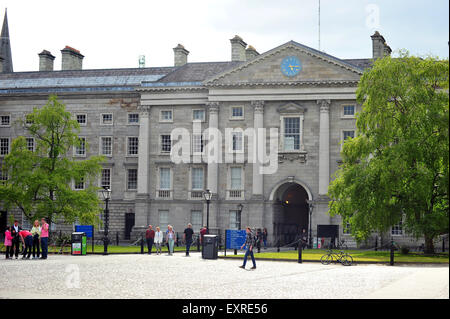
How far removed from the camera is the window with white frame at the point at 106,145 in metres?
63.6

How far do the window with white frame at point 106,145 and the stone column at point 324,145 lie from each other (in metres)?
19.0

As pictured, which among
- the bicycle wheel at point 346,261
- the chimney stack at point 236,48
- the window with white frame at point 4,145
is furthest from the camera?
the window with white frame at point 4,145

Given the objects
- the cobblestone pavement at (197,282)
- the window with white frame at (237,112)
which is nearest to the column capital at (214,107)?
the window with white frame at (237,112)

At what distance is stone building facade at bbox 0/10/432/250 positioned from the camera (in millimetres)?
57469

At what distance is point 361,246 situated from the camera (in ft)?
178

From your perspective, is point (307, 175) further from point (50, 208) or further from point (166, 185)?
point (50, 208)

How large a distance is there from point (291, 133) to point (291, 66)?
547cm

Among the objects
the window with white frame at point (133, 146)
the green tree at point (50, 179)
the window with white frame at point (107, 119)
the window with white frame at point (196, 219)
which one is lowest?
the window with white frame at point (196, 219)

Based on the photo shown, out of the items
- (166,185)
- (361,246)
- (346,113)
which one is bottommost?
(361,246)

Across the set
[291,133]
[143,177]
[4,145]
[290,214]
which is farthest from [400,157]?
[4,145]

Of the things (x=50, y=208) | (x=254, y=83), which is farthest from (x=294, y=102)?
(x=50, y=208)

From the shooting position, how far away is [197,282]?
A: 826 inches

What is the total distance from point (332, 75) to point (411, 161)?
20993 millimetres

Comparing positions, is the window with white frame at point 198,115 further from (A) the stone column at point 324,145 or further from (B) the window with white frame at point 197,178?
A: (A) the stone column at point 324,145
